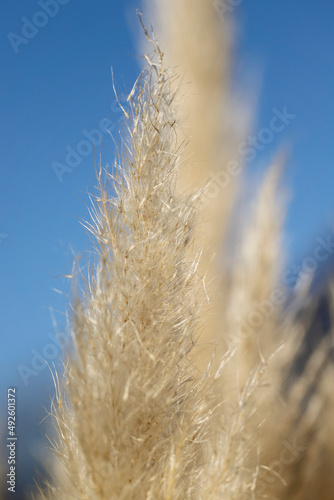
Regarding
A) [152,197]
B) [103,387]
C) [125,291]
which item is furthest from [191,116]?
[103,387]

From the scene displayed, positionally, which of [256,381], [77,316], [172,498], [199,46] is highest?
[199,46]

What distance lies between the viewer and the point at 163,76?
1129 mm

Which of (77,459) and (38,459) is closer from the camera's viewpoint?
(77,459)

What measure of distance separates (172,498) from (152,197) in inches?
22.8

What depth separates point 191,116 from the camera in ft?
5.85

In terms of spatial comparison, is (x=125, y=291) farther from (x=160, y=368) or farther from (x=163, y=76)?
(x=163, y=76)

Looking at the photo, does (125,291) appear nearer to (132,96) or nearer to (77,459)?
(77,459)

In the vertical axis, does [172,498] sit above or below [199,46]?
below

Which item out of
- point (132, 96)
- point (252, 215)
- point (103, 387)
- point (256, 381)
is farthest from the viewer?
point (252, 215)

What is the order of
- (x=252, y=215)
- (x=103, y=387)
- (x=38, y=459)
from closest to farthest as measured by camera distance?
(x=103, y=387) < (x=38, y=459) < (x=252, y=215)

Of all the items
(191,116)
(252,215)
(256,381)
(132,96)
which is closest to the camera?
(256,381)

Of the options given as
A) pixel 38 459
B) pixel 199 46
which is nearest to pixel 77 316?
pixel 38 459

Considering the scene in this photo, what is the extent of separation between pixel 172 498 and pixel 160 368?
235 mm

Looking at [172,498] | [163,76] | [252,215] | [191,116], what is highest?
[191,116]
